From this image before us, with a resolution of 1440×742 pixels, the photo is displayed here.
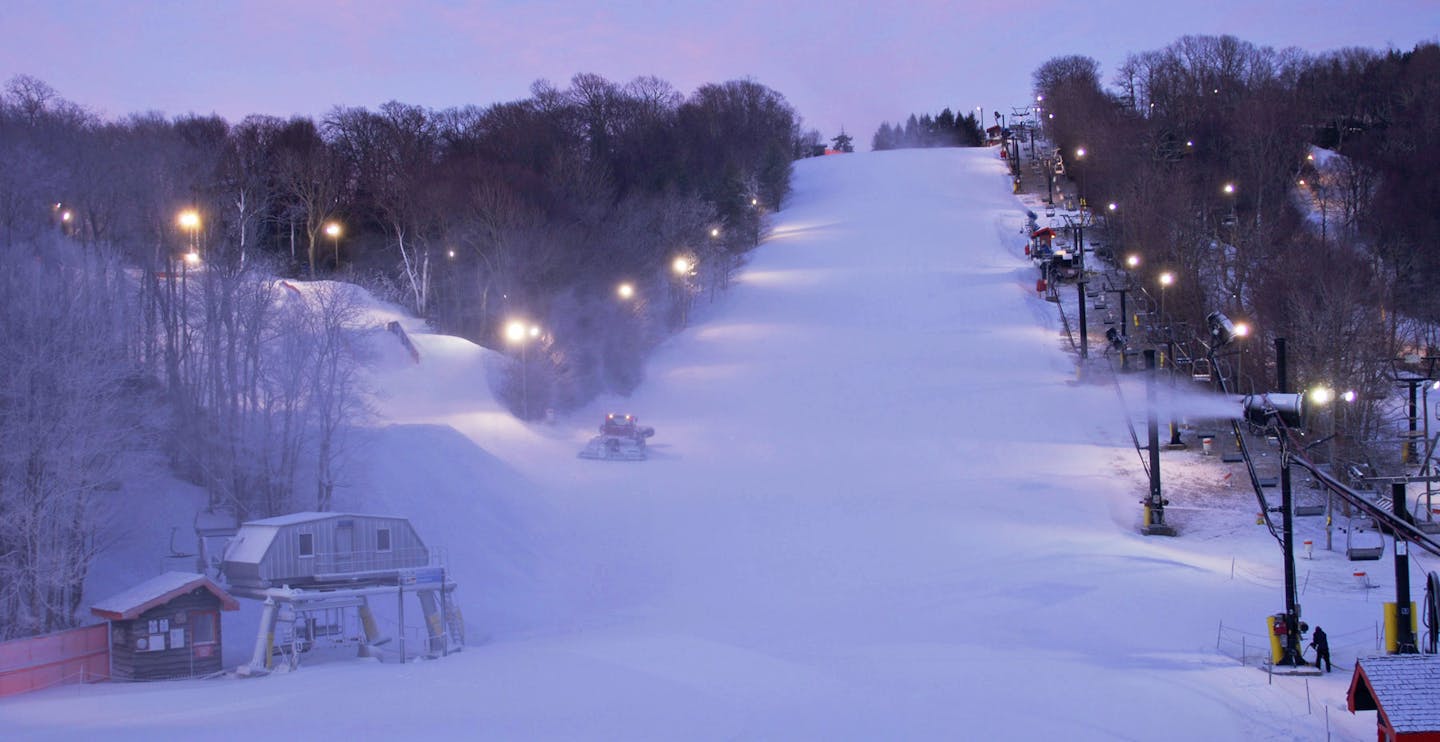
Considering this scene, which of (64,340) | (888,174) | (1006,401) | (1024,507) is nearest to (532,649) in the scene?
(64,340)

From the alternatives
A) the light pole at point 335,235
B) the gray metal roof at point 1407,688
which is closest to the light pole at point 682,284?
the light pole at point 335,235

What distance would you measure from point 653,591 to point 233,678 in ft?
27.4

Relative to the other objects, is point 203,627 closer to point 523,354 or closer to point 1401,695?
point 1401,695

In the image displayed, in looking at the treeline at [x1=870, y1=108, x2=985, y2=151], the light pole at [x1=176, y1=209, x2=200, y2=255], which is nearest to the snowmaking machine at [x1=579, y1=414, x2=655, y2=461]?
the light pole at [x1=176, y1=209, x2=200, y2=255]

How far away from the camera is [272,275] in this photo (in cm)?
3238

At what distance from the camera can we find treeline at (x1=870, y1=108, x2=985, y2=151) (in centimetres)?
11752

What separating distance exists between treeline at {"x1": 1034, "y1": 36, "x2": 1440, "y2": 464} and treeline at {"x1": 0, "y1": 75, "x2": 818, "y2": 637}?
20561 millimetres

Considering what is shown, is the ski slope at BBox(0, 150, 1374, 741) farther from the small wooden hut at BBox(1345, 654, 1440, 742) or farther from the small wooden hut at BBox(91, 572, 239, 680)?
the small wooden hut at BBox(1345, 654, 1440, 742)

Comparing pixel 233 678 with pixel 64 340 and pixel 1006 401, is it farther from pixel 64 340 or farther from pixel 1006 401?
pixel 1006 401

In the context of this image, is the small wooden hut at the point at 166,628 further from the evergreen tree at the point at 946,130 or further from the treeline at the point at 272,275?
the evergreen tree at the point at 946,130

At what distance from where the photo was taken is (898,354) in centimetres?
4388

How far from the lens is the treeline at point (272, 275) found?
67.2 feet

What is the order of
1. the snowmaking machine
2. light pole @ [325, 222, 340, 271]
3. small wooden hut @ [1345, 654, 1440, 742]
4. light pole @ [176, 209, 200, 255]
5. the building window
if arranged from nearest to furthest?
small wooden hut @ [1345, 654, 1440, 742] < the building window < light pole @ [176, 209, 200, 255] < the snowmaking machine < light pole @ [325, 222, 340, 271]

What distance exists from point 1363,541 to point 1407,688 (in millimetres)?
→ 13842
